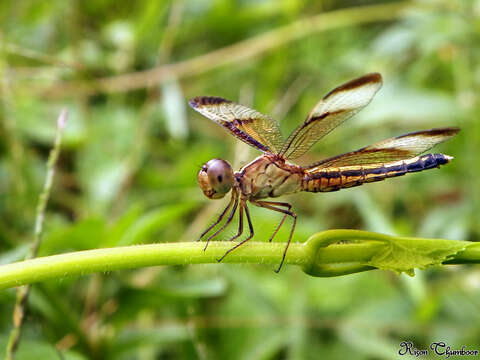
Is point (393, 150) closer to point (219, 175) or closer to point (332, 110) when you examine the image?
A: point (332, 110)

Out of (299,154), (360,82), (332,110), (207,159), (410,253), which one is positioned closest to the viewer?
(410,253)

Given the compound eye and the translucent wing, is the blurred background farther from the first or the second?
the translucent wing

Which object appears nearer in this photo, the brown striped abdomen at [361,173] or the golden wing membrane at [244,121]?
the golden wing membrane at [244,121]

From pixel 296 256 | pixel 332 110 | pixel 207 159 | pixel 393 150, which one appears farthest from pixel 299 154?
pixel 207 159

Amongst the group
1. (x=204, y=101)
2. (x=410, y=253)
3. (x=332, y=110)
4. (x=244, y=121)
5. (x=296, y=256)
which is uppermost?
(x=204, y=101)

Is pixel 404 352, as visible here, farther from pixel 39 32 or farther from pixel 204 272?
pixel 39 32

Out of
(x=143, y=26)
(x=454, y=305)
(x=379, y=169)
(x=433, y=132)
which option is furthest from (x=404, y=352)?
(x=143, y=26)

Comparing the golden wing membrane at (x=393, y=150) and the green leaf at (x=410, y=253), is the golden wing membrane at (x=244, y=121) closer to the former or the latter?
the golden wing membrane at (x=393, y=150)

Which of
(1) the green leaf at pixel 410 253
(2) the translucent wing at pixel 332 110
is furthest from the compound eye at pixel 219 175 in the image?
(1) the green leaf at pixel 410 253
